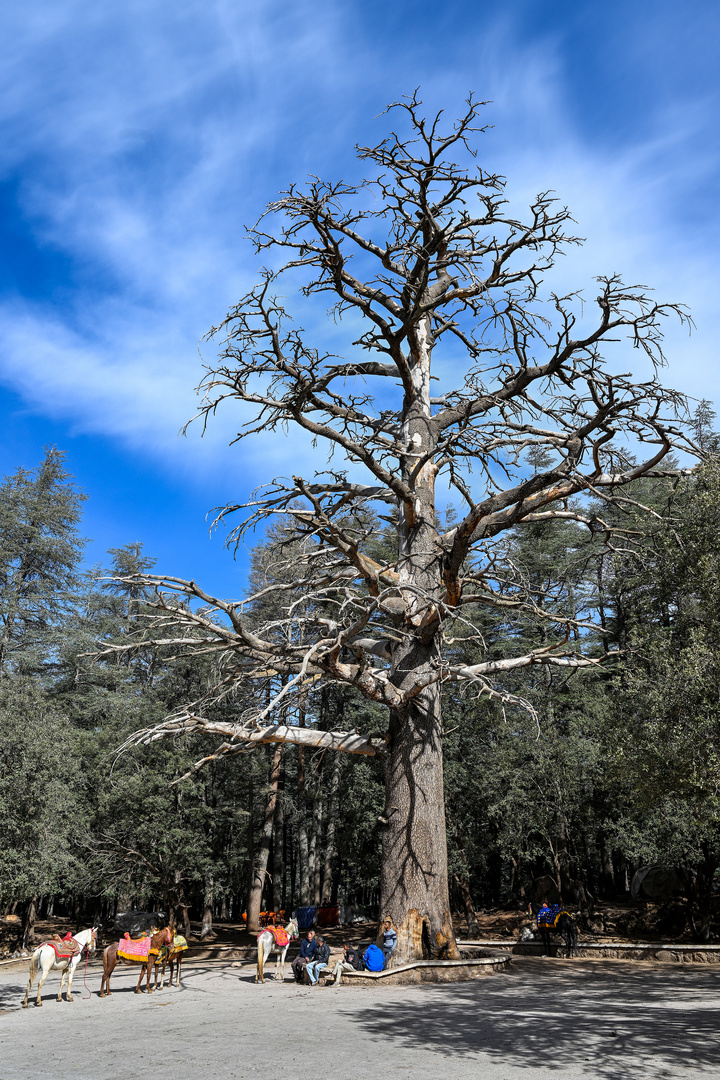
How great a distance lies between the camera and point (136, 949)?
11.2 m

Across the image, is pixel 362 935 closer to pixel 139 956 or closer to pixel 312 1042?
pixel 139 956

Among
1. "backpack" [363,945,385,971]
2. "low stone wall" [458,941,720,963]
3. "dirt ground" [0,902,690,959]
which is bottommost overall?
"dirt ground" [0,902,690,959]

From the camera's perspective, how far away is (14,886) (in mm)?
18281

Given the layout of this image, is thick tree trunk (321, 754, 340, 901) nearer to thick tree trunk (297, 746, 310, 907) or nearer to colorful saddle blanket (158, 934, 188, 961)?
thick tree trunk (297, 746, 310, 907)

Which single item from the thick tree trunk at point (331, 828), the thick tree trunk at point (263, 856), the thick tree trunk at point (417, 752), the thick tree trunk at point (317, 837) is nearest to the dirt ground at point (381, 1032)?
the thick tree trunk at point (417, 752)

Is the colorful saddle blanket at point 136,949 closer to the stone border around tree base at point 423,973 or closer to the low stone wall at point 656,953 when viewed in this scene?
the stone border around tree base at point 423,973

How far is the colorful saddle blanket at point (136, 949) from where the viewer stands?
1112cm

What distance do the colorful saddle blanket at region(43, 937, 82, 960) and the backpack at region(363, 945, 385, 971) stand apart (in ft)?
15.0

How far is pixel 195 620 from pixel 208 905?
20683mm

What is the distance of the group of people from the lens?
10.9 m

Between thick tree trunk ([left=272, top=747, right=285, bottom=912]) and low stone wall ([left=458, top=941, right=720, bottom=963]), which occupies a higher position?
thick tree trunk ([left=272, top=747, right=285, bottom=912])

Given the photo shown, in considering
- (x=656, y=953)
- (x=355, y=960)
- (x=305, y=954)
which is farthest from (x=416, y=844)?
(x=656, y=953)

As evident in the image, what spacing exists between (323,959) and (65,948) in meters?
3.99

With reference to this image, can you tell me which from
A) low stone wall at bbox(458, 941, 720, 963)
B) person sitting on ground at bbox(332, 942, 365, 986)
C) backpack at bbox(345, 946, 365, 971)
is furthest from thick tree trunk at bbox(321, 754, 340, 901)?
backpack at bbox(345, 946, 365, 971)
